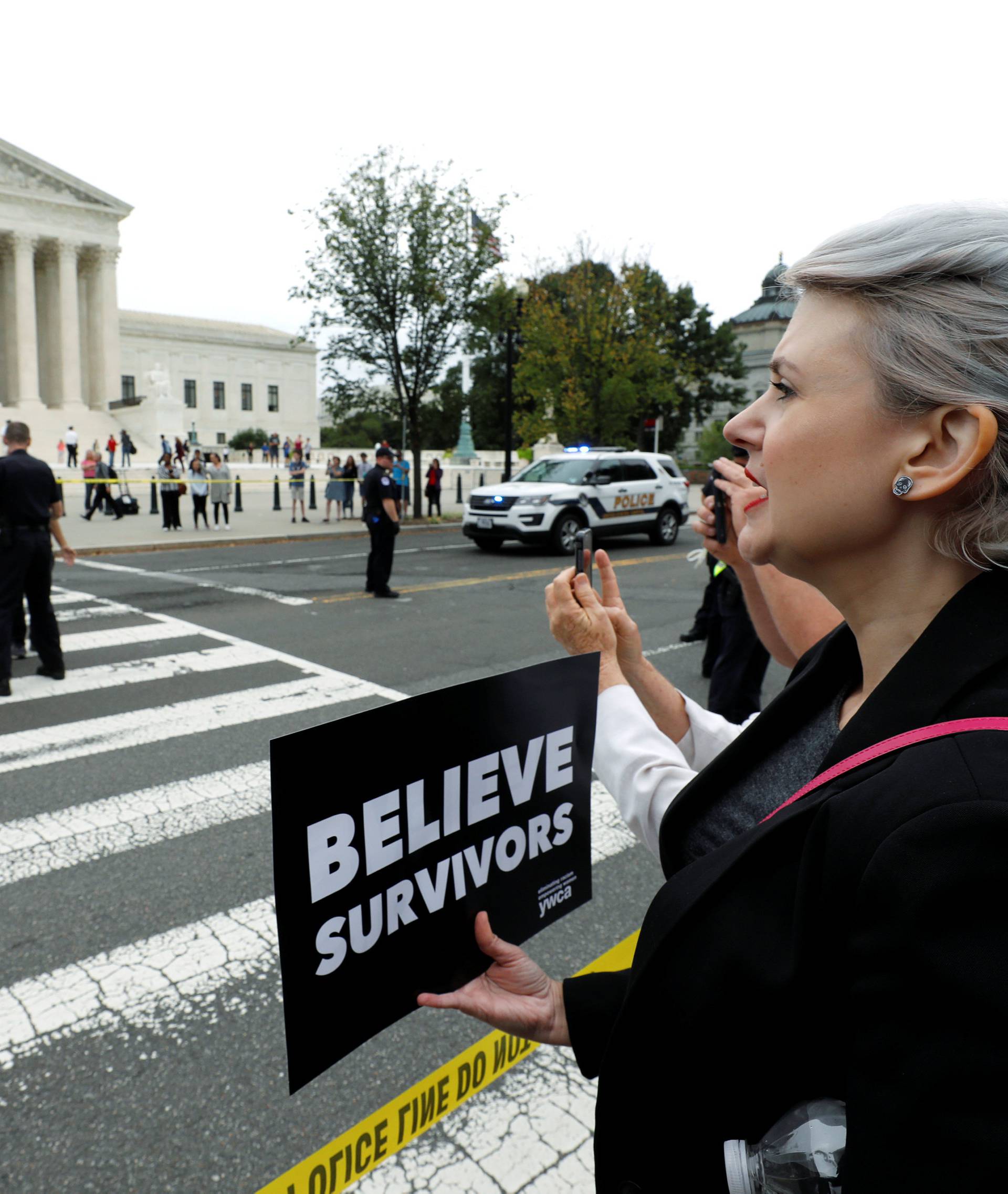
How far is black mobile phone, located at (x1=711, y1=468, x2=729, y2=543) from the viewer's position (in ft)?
8.14

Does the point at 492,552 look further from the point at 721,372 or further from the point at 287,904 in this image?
the point at 721,372

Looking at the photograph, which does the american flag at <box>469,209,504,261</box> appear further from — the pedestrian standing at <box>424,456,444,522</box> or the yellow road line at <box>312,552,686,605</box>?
the yellow road line at <box>312,552,686,605</box>

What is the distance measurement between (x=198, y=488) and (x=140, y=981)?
1965cm

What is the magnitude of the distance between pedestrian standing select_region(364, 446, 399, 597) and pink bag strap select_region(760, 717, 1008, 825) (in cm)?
1047

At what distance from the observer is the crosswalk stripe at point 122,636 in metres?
→ 8.73

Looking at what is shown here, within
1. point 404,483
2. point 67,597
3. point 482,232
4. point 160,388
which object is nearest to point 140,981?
point 67,597

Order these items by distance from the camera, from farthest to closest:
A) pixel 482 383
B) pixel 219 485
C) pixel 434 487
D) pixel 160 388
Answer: pixel 482 383, pixel 160 388, pixel 434 487, pixel 219 485

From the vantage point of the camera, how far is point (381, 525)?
1141cm

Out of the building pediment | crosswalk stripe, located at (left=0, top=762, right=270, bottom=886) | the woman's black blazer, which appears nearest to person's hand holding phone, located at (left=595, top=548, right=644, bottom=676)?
the woman's black blazer

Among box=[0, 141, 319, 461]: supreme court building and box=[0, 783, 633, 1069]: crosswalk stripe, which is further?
box=[0, 141, 319, 461]: supreme court building

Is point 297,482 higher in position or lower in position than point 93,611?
higher

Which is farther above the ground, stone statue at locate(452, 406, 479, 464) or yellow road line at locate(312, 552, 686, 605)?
stone statue at locate(452, 406, 479, 464)

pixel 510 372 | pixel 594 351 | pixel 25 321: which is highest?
pixel 25 321

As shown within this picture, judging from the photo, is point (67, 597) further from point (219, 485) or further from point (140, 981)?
point (219, 485)
